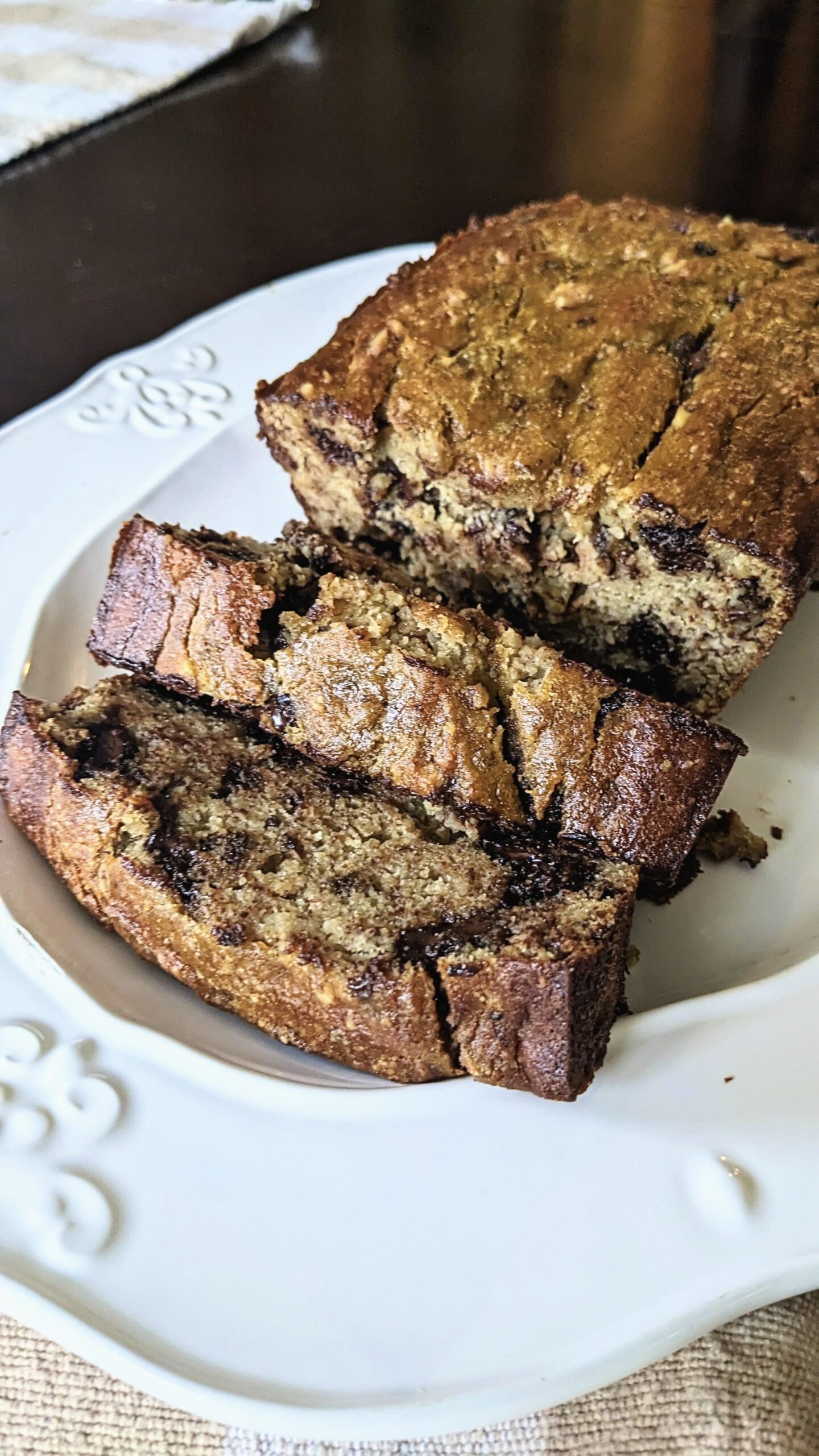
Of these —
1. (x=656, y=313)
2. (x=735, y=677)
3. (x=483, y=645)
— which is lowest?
(x=735, y=677)

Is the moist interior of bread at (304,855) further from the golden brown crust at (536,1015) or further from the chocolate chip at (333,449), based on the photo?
the chocolate chip at (333,449)

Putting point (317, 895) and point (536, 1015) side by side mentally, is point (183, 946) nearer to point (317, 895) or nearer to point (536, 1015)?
point (317, 895)

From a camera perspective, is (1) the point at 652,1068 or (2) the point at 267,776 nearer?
(1) the point at 652,1068

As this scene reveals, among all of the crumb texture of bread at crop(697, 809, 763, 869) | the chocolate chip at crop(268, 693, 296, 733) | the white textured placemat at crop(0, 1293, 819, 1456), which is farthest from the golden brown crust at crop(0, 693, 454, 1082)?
the crumb texture of bread at crop(697, 809, 763, 869)

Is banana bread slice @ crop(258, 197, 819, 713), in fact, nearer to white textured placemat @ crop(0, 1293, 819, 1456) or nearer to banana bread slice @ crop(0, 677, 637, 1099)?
banana bread slice @ crop(0, 677, 637, 1099)

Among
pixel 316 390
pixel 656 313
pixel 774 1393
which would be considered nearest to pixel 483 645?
pixel 316 390

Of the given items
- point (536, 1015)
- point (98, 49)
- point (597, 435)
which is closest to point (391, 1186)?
point (536, 1015)

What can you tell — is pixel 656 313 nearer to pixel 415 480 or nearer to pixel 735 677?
pixel 415 480
